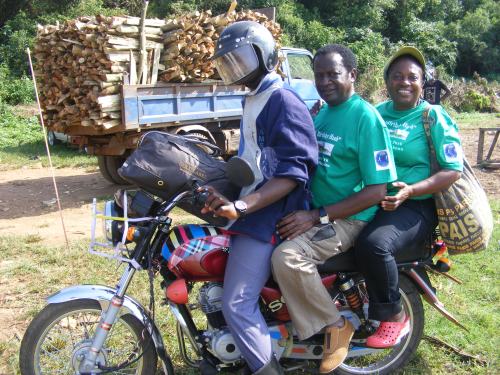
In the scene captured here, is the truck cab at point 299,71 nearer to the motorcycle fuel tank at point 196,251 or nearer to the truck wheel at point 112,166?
the truck wheel at point 112,166

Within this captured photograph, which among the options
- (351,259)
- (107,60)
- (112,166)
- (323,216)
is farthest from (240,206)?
(112,166)

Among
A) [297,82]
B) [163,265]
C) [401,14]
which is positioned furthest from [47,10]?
[163,265]

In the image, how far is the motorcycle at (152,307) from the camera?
2.46m

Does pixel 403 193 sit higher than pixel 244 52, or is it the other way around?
pixel 244 52

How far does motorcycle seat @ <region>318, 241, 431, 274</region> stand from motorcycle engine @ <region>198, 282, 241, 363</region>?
588 mm

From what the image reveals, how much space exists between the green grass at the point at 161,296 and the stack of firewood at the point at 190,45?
11.0ft

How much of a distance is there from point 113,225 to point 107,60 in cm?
492

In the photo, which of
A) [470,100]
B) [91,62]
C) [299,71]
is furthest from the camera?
[470,100]

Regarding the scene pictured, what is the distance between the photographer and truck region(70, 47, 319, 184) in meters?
7.02

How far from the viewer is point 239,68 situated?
237 cm

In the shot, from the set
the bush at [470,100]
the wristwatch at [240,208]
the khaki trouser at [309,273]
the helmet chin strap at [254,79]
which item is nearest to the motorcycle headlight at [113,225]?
the wristwatch at [240,208]

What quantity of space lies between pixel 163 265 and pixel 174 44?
547cm

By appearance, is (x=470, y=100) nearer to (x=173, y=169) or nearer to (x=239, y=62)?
(x=239, y=62)

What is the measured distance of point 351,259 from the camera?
2.72 metres
